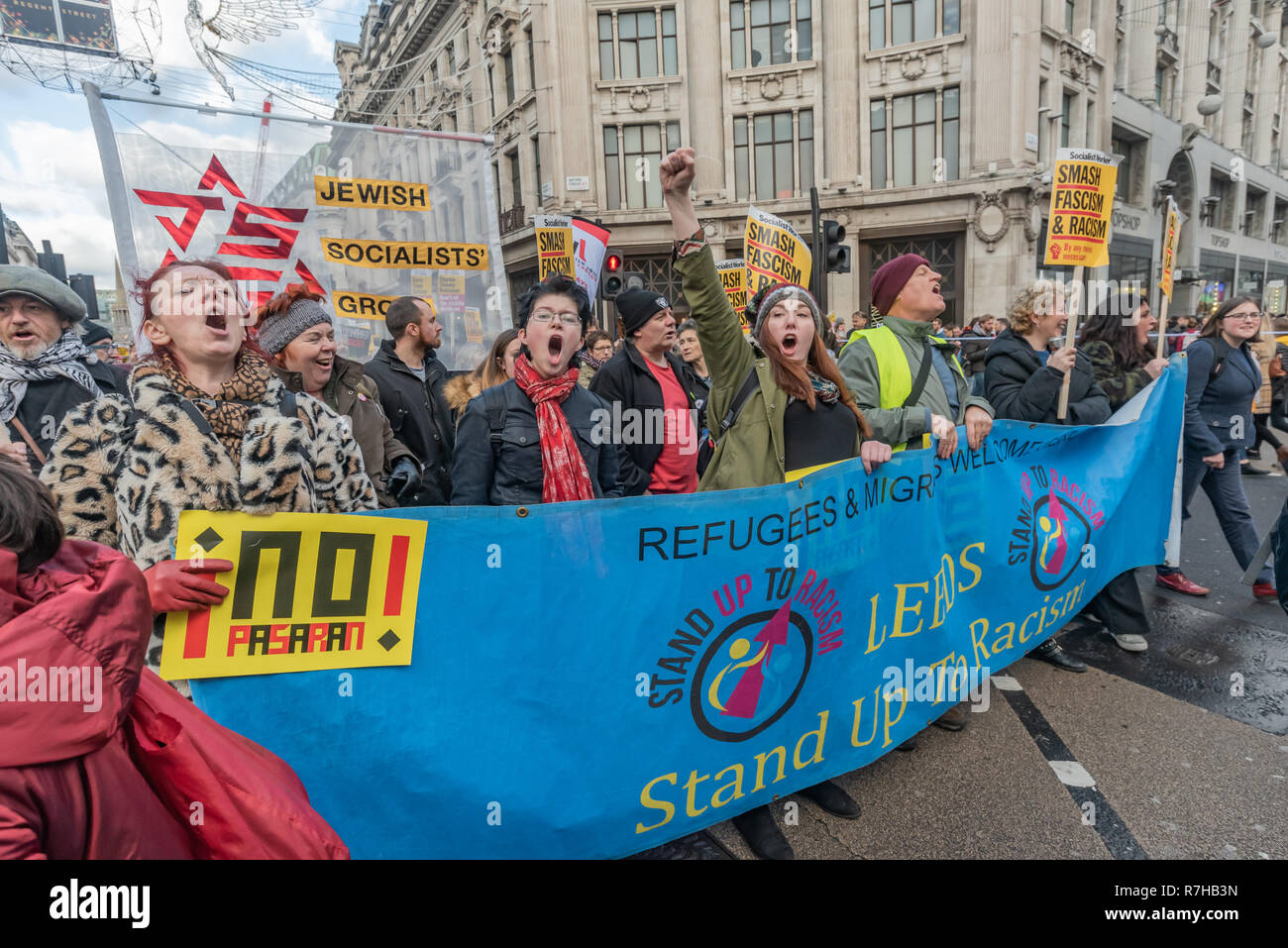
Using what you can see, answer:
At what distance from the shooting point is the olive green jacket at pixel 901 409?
120 inches

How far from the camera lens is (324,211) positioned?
14.6 ft

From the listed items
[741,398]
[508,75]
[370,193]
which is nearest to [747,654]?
[741,398]

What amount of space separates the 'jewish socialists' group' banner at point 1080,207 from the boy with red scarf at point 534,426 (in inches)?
127

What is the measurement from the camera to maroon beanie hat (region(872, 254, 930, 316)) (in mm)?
3352

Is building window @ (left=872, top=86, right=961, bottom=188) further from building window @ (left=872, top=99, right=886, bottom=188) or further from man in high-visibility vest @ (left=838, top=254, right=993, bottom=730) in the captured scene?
man in high-visibility vest @ (left=838, top=254, right=993, bottom=730)

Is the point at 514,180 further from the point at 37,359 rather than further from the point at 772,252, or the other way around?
the point at 37,359

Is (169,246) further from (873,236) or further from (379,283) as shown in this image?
(873,236)

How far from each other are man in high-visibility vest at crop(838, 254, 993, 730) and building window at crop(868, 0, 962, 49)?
79.3 ft

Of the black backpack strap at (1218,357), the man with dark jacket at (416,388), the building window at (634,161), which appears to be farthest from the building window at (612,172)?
the man with dark jacket at (416,388)

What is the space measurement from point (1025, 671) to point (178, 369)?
13.3 ft

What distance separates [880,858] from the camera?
2451mm

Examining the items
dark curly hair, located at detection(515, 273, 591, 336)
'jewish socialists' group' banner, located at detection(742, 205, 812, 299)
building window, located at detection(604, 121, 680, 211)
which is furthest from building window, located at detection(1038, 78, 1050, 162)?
dark curly hair, located at detection(515, 273, 591, 336)

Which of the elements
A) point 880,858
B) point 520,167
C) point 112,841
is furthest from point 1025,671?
point 520,167

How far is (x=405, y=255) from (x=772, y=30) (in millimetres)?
23748
